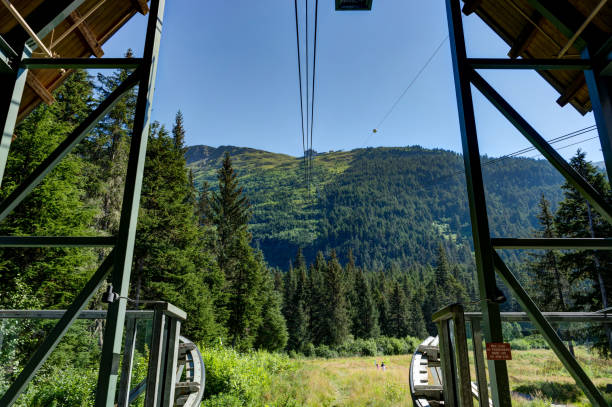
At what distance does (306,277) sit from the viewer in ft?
159

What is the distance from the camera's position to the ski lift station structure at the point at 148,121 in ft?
9.37

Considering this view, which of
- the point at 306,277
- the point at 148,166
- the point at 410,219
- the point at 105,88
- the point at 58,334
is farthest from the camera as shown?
the point at 410,219

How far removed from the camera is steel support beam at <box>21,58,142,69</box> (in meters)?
3.62

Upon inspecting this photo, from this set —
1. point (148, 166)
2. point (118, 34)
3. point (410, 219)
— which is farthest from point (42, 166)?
point (410, 219)

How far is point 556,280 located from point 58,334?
26.9 metres

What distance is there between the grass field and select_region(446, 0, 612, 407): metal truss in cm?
14

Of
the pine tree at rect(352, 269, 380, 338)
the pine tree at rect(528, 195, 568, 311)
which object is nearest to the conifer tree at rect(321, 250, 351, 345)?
the pine tree at rect(352, 269, 380, 338)

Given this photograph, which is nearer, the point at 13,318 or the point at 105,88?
the point at 13,318

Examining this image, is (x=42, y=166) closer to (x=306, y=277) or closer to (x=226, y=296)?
(x=226, y=296)

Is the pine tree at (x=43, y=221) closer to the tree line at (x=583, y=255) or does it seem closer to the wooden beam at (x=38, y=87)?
the wooden beam at (x=38, y=87)

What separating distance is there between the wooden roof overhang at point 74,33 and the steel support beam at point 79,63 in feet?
0.68

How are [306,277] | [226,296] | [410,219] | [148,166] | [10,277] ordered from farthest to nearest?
[410,219]
[306,277]
[226,296]
[148,166]
[10,277]

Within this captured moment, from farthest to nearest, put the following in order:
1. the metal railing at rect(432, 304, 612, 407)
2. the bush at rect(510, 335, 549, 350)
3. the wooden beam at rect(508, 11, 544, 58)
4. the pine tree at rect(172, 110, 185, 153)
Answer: the pine tree at rect(172, 110, 185, 153) < the wooden beam at rect(508, 11, 544, 58) < the bush at rect(510, 335, 549, 350) < the metal railing at rect(432, 304, 612, 407)

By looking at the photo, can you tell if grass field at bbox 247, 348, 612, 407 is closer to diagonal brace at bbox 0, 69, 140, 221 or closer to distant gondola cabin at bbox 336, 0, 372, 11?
distant gondola cabin at bbox 336, 0, 372, 11
